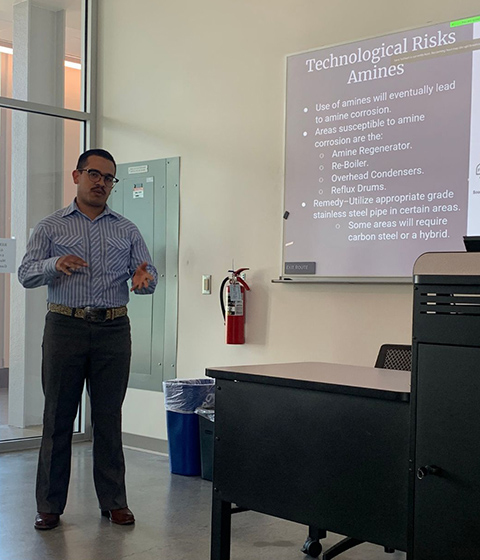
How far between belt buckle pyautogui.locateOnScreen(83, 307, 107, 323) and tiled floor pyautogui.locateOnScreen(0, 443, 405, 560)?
92 centimetres

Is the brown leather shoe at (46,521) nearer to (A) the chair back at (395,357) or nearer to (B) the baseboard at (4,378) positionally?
(A) the chair back at (395,357)

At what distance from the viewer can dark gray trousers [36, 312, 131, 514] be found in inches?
136

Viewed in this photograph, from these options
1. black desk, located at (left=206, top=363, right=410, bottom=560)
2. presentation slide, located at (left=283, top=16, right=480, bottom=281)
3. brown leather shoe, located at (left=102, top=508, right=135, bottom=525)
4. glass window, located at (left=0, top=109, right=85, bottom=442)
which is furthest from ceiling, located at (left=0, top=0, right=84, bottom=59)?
black desk, located at (left=206, top=363, right=410, bottom=560)

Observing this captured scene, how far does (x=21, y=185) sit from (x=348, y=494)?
388 centimetres

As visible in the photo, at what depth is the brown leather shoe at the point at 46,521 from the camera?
135 inches

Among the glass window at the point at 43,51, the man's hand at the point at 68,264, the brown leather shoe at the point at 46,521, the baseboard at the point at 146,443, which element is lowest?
the baseboard at the point at 146,443

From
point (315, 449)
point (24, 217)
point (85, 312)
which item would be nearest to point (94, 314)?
point (85, 312)

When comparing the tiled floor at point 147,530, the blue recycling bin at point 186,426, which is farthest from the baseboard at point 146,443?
the tiled floor at point 147,530

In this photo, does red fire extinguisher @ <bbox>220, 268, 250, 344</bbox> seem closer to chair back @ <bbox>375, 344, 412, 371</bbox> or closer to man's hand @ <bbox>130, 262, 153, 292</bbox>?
man's hand @ <bbox>130, 262, 153, 292</bbox>

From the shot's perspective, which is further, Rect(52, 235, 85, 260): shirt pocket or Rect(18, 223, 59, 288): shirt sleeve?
Rect(52, 235, 85, 260): shirt pocket

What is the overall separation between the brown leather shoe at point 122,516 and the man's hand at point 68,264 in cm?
112

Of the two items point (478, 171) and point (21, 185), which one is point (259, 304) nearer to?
point (478, 171)

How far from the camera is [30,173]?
5.43 metres

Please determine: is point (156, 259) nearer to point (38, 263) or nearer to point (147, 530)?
point (38, 263)
